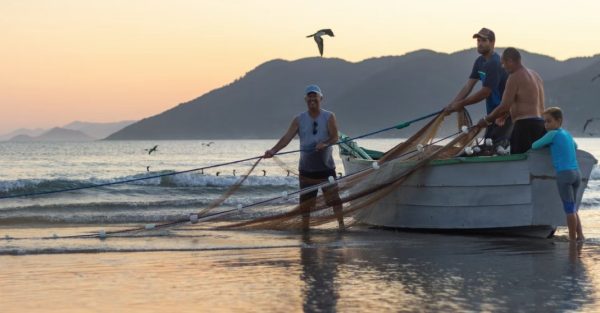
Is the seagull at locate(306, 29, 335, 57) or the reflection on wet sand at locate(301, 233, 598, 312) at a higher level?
the seagull at locate(306, 29, 335, 57)

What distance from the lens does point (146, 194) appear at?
23.4 meters

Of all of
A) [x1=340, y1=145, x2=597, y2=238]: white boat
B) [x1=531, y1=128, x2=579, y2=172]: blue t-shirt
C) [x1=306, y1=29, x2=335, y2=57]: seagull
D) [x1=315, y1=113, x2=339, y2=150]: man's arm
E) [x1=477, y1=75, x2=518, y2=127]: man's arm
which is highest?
[x1=306, y1=29, x2=335, y2=57]: seagull

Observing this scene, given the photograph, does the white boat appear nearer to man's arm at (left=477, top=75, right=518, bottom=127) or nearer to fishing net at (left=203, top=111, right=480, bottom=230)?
fishing net at (left=203, top=111, right=480, bottom=230)

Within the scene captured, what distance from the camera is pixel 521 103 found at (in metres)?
10.2

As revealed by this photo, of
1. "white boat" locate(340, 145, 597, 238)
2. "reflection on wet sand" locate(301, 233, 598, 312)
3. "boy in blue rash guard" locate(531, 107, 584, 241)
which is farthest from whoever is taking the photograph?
"white boat" locate(340, 145, 597, 238)

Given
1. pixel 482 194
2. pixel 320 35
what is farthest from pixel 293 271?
pixel 320 35

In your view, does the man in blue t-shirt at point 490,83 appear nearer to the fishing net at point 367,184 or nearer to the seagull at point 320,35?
the fishing net at point 367,184

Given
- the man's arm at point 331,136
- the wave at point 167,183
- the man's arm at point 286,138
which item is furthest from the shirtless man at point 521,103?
the wave at point 167,183

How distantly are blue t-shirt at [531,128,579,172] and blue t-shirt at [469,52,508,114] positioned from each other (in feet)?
3.76

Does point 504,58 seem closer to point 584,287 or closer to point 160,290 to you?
point 584,287

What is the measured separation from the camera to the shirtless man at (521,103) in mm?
10180

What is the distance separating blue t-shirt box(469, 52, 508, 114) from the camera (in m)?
10.8

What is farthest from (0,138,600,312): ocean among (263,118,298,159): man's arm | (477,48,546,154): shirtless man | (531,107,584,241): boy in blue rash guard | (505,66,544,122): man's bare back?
(505,66,544,122): man's bare back

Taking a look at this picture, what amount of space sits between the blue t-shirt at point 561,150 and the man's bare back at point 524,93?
444mm
